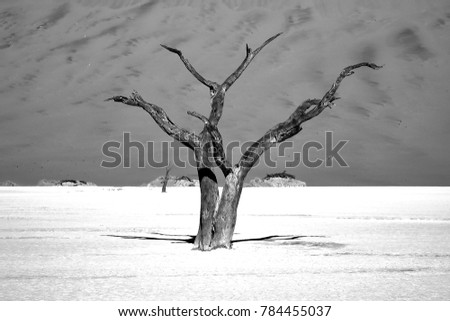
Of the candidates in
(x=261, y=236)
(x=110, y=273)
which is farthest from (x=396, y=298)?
(x=261, y=236)

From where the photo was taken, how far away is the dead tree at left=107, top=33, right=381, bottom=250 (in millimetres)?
17156

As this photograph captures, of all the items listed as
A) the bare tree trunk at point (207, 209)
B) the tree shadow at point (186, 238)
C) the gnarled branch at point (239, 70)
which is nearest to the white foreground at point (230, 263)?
the tree shadow at point (186, 238)

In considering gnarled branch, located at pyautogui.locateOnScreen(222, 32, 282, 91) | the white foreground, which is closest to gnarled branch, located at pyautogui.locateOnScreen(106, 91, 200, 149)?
gnarled branch, located at pyautogui.locateOnScreen(222, 32, 282, 91)

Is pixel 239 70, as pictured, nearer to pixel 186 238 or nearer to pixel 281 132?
pixel 281 132

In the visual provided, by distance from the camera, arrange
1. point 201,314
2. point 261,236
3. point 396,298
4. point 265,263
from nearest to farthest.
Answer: point 201,314 → point 396,298 → point 265,263 → point 261,236

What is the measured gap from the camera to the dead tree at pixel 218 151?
1716 centimetres

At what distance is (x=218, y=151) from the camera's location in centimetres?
1702

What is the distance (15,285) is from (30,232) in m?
11.4

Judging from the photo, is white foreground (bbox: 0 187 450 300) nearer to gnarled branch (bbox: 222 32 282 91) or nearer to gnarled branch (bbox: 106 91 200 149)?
gnarled branch (bbox: 106 91 200 149)

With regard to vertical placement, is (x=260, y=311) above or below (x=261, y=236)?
above

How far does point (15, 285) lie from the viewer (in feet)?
38.8

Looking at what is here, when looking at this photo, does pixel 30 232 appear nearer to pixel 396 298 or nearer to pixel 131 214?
pixel 131 214

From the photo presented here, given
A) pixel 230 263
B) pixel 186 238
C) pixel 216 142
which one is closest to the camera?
pixel 230 263

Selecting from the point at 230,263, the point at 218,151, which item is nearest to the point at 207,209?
the point at 218,151
